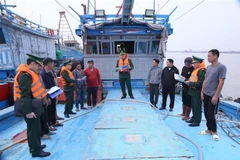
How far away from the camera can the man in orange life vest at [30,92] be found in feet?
7.66

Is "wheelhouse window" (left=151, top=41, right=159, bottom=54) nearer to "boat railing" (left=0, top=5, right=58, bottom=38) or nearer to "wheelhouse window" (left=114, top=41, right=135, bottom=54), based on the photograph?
"wheelhouse window" (left=114, top=41, right=135, bottom=54)

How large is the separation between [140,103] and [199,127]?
5.26ft

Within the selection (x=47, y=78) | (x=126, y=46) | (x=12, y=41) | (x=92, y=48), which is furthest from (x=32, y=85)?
(x=12, y=41)

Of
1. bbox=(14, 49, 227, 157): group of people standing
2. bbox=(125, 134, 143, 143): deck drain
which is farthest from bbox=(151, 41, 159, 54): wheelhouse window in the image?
bbox=(125, 134, 143, 143): deck drain

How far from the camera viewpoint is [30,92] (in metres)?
2.46

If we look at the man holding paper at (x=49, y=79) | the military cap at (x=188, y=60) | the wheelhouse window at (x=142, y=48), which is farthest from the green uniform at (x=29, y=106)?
the wheelhouse window at (x=142, y=48)

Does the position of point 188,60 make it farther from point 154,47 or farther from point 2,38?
point 2,38

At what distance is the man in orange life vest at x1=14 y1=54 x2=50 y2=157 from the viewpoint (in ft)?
7.66

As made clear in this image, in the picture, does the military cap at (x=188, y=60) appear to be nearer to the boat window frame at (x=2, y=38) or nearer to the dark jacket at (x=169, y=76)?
the dark jacket at (x=169, y=76)

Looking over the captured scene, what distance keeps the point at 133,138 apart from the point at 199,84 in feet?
6.32

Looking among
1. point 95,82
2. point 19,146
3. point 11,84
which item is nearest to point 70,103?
point 95,82

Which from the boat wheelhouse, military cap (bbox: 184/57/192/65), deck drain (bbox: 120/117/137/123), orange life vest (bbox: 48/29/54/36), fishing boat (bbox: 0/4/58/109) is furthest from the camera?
orange life vest (bbox: 48/29/54/36)

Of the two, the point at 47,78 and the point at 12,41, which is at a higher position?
the point at 12,41

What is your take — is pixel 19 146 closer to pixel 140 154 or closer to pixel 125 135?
pixel 125 135
